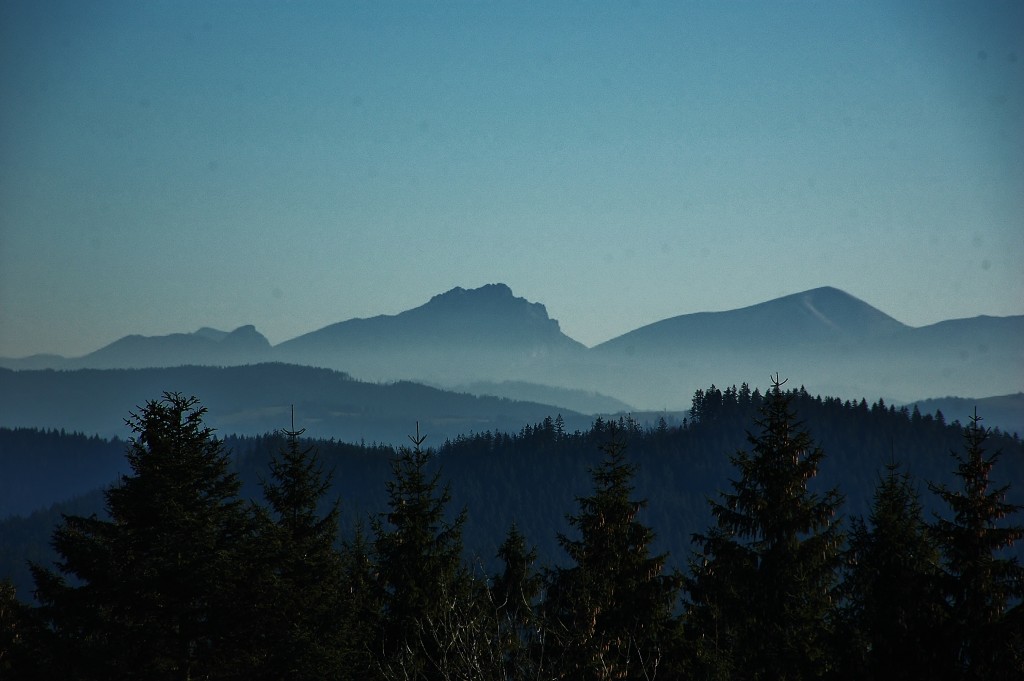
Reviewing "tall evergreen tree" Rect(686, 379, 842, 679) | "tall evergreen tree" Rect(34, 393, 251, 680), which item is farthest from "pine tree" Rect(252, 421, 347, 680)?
"tall evergreen tree" Rect(686, 379, 842, 679)

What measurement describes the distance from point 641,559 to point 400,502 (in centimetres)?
777

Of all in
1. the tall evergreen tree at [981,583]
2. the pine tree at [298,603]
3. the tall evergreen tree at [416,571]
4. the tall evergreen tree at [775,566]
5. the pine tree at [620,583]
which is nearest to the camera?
the tall evergreen tree at [981,583]

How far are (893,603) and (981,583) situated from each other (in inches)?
95.8

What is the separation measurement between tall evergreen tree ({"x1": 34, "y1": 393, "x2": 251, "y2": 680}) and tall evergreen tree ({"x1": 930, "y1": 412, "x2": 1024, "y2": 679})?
57.2 ft

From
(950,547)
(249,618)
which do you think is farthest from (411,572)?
(950,547)

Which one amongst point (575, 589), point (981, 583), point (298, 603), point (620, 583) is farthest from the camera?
point (575, 589)

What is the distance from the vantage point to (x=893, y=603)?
2609cm

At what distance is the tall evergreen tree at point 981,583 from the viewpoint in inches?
926

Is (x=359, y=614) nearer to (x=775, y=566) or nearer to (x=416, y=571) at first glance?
(x=416, y=571)

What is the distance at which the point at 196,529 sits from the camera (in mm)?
26672

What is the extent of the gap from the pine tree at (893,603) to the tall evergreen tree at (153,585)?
51.3ft

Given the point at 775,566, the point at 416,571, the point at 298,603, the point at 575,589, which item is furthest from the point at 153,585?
the point at 775,566

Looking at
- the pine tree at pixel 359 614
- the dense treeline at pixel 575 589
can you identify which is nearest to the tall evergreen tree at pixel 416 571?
the dense treeline at pixel 575 589

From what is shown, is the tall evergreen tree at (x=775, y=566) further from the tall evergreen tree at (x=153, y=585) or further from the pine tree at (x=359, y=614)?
the tall evergreen tree at (x=153, y=585)
